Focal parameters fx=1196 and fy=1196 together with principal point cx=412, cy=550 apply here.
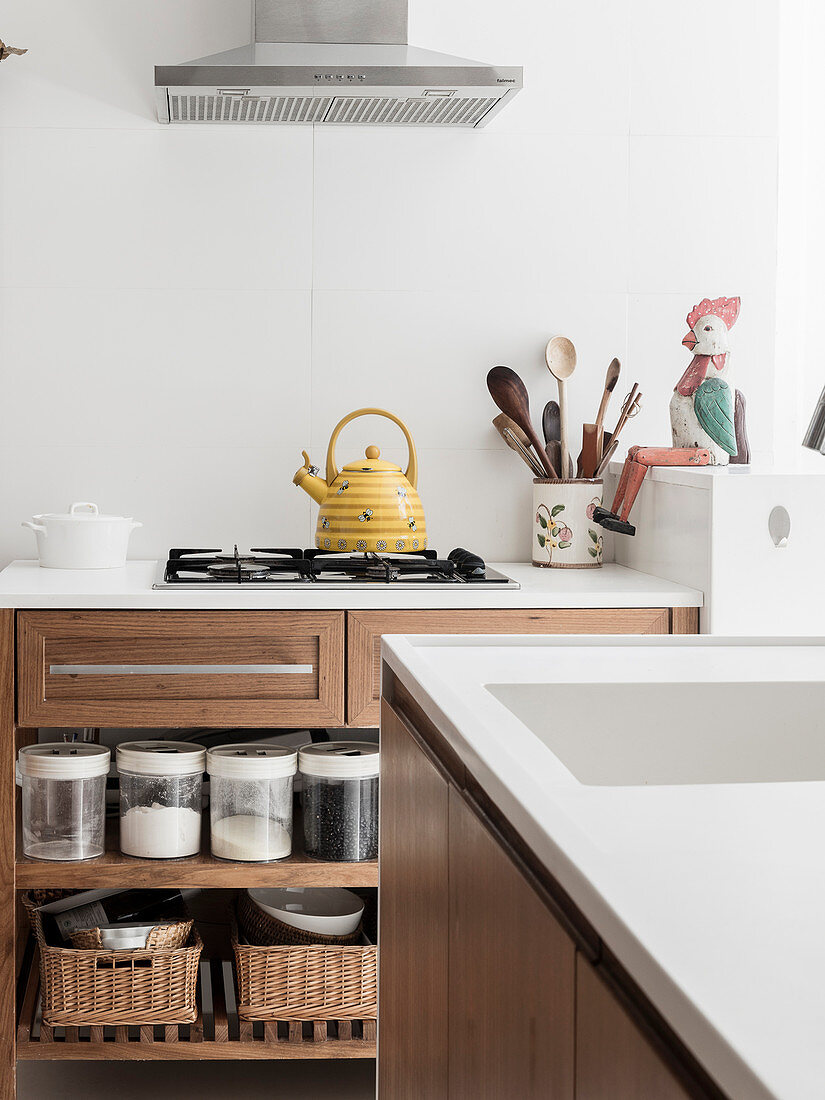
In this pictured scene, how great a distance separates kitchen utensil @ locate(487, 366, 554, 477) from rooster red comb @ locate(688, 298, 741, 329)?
37 centimetres

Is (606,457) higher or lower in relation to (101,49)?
lower

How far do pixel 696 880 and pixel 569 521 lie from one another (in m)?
1.91

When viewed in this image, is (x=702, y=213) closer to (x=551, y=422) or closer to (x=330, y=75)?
(x=551, y=422)

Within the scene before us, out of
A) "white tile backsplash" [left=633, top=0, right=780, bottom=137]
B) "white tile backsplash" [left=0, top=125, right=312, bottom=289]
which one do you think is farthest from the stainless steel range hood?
"white tile backsplash" [left=633, top=0, right=780, bottom=137]

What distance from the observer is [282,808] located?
210 cm

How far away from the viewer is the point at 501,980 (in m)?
0.74

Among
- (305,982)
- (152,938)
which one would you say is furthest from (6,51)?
(305,982)

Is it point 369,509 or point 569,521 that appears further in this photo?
point 569,521

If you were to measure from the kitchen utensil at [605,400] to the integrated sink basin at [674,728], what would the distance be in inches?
57.7

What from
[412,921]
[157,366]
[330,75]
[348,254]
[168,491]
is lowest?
[412,921]

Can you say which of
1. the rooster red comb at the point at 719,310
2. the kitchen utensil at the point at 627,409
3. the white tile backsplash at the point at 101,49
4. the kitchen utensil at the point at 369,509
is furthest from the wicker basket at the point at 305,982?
the white tile backsplash at the point at 101,49

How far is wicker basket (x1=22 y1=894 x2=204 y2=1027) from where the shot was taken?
2035 millimetres

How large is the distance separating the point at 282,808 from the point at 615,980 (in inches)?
63.5

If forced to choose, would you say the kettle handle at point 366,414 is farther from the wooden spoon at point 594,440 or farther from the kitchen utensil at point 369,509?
the wooden spoon at point 594,440
